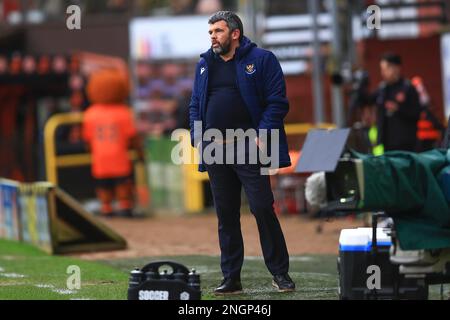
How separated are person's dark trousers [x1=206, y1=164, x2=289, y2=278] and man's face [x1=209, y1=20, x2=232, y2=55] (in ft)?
2.76

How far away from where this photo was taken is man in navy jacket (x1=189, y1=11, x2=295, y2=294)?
1009 cm

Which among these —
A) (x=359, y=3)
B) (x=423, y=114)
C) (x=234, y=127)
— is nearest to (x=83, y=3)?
(x=359, y=3)

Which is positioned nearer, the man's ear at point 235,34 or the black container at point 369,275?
the black container at point 369,275

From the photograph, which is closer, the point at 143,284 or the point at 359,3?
the point at 143,284

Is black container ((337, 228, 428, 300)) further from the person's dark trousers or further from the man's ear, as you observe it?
the man's ear

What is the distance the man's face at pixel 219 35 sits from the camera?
33.0 ft

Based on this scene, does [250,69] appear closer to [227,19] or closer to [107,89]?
[227,19]

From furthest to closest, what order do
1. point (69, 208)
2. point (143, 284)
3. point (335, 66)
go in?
point (335, 66)
point (69, 208)
point (143, 284)

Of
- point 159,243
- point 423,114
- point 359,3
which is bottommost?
point 159,243

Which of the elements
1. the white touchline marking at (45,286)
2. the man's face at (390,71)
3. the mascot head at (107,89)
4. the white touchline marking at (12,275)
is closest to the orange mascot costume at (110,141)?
the mascot head at (107,89)

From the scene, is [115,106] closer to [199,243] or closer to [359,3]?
[359,3]

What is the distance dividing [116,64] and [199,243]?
1085 cm

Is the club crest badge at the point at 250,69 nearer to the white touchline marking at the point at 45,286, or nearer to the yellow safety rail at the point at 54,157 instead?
the white touchline marking at the point at 45,286

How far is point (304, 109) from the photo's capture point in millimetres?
24641
